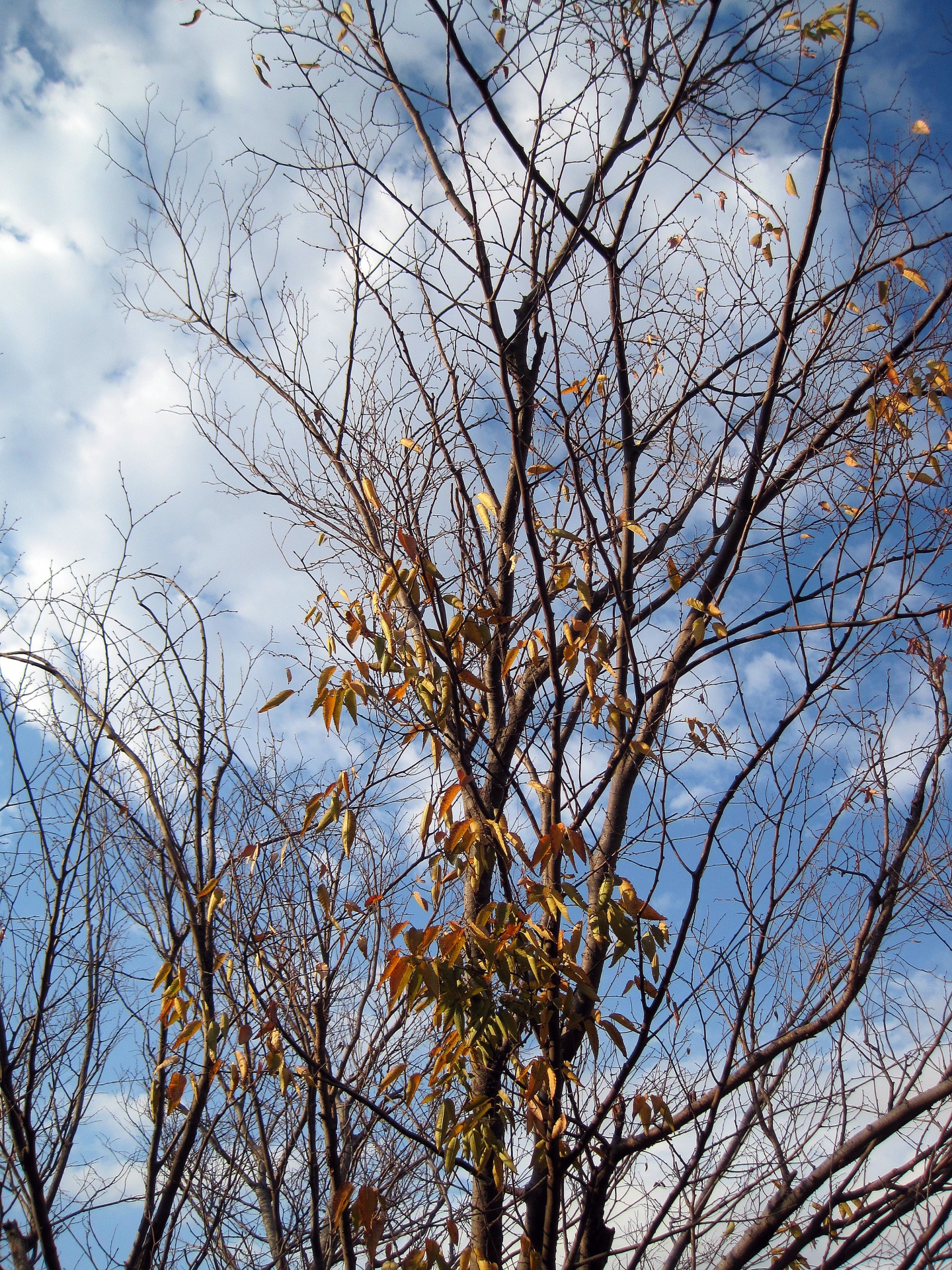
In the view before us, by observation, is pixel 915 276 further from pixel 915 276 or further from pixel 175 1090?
pixel 175 1090

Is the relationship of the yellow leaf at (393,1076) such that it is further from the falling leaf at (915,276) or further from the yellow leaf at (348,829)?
the falling leaf at (915,276)

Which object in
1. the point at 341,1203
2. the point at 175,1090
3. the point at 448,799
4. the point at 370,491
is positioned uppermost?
the point at 370,491

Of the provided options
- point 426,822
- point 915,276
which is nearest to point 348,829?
point 426,822

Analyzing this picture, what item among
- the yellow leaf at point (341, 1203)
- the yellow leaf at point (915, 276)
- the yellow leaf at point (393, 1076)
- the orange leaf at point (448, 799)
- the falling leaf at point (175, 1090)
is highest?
the yellow leaf at point (915, 276)

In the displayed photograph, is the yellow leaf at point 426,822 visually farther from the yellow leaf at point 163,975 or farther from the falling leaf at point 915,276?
the falling leaf at point 915,276

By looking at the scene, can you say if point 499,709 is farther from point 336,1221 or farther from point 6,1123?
point 6,1123

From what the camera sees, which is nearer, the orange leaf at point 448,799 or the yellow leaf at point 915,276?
the orange leaf at point 448,799

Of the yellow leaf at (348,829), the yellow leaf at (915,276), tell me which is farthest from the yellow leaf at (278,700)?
the yellow leaf at (915,276)

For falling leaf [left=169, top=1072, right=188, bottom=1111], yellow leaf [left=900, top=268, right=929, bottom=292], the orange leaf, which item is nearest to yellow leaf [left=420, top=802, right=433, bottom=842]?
the orange leaf

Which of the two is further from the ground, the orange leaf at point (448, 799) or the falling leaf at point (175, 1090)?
the orange leaf at point (448, 799)

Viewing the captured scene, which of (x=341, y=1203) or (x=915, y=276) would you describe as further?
(x=915, y=276)

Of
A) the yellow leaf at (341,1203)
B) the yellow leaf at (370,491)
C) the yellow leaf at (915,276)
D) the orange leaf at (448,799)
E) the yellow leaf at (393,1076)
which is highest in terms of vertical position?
the yellow leaf at (915,276)

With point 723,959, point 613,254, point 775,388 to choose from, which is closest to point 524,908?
point 723,959

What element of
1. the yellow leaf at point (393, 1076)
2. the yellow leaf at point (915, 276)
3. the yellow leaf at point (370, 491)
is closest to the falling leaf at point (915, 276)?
the yellow leaf at point (915, 276)
